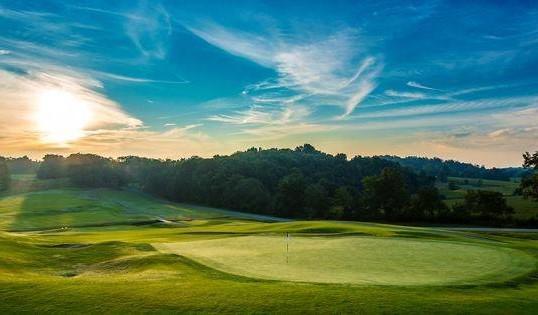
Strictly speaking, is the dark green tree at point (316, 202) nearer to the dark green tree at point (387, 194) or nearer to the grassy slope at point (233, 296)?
the dark green tree at point (387, 194)

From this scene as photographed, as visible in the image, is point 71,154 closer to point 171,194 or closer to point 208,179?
point 171,194

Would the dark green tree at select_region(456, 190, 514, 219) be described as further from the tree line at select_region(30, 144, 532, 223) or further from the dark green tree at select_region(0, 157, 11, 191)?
the dark green tree at select_region(0, 157, 11, 191)

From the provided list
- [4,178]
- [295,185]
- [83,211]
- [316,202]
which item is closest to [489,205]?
[316,202]

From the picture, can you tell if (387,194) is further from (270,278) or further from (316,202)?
(270,278)

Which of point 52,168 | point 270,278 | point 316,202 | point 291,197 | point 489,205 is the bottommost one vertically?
point 270,278

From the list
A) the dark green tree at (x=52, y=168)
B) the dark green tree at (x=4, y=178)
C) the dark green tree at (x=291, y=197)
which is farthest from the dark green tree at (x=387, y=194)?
the dark green tree at (x=52, y=168)

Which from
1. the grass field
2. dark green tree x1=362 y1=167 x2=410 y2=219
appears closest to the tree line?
dark green tree x1=362 y1=167 x2=410 y2=219

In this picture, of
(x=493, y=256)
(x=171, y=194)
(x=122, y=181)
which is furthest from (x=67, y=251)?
(x=122, y=181)
